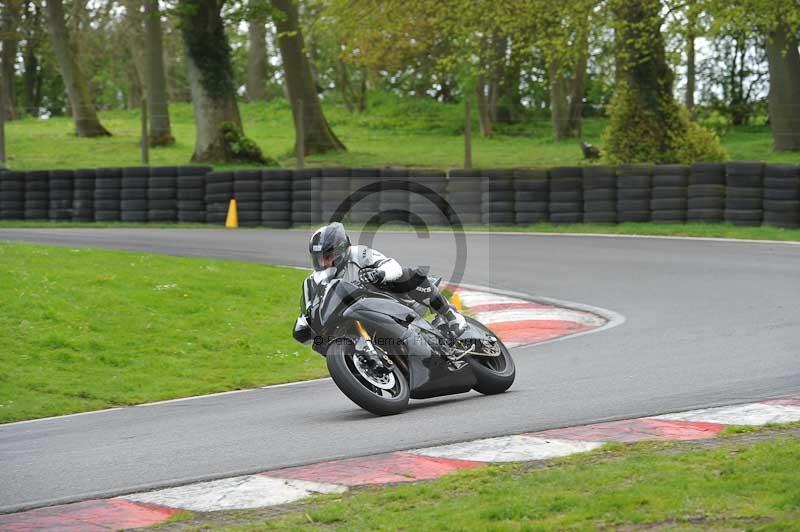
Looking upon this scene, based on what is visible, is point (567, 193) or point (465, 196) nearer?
point (567, 193)

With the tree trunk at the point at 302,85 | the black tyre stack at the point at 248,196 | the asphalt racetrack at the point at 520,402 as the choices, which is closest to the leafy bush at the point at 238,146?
the tree trunk at the point at 302,85

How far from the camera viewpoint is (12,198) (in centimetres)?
2578

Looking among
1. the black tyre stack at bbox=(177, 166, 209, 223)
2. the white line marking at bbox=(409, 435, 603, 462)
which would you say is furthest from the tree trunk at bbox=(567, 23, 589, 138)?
the white line marking at bbox=(409, 435, 603, 462)

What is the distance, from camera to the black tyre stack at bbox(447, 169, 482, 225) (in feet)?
74.4

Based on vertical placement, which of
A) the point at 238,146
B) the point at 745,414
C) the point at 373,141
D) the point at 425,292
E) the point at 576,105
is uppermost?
the point at 576,105

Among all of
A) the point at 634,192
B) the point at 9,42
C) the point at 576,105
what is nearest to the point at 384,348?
the point at 634,192

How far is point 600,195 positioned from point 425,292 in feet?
45.7

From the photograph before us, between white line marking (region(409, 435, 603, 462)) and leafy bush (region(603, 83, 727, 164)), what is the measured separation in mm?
19205

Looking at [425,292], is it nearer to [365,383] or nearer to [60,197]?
[365,383]

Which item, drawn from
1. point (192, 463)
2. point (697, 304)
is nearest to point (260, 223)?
point (697, 304)

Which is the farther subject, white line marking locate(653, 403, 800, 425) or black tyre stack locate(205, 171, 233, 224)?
black tyre stack locate(205, 171, 233, 224)

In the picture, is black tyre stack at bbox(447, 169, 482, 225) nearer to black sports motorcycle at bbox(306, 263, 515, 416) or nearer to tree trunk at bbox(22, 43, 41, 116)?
black sports motorcycle at bbox(306, 263, 515, 416)

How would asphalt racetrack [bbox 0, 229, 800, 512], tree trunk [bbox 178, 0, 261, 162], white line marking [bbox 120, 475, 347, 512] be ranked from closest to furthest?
white line marking [bbox 120, 475, 347, 512], asphalt racetrack [bbox 0, 229, 800, 512], tree trunk [bbox 178, 0, 261, 162]

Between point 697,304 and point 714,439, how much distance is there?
6.72 m
